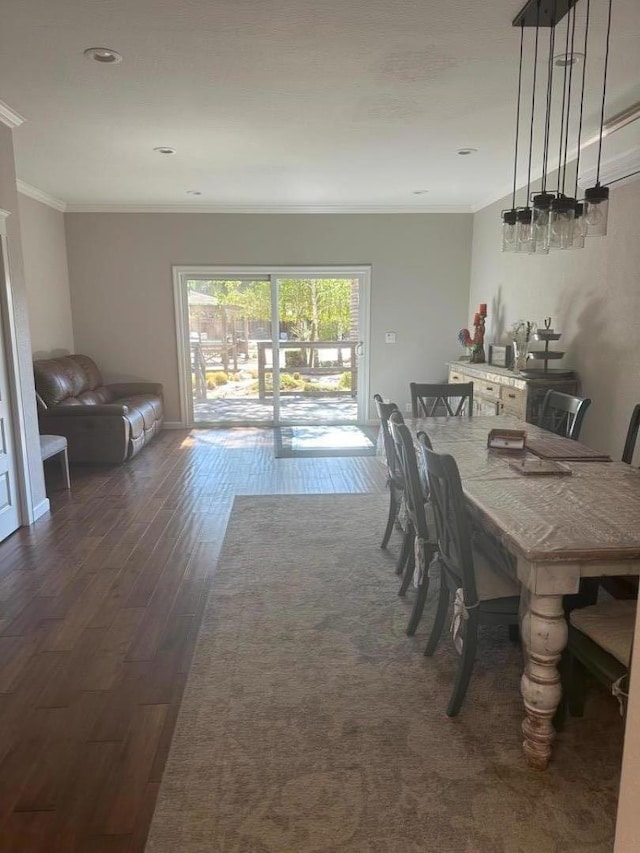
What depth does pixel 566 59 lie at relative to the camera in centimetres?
283

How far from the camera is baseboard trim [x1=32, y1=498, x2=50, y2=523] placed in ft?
13.4

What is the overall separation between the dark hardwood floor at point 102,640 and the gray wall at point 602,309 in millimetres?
1922

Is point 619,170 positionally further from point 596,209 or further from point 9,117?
point 9,117

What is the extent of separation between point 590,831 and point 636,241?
354 centimetres

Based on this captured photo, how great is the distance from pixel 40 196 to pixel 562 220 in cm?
549

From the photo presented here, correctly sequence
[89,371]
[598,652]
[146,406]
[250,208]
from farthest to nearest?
[250,208] < [89,371] < [146,406] < [598,652]

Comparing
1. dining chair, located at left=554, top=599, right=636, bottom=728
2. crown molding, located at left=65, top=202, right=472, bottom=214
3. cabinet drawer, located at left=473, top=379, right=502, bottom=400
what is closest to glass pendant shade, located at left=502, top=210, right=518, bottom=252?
dining chair, located at left=554, top=599, right=636, bottom=728

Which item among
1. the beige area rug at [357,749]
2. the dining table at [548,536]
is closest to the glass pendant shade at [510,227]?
the dining table at [548,536]

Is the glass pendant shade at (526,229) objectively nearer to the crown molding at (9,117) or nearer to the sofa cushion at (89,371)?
the crown molding at (9,117)

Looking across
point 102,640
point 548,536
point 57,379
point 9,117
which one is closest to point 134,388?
point 57,379

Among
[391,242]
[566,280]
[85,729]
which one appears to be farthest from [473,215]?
[85,729]

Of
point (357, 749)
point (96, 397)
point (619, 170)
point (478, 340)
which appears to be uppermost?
point (619, 170)

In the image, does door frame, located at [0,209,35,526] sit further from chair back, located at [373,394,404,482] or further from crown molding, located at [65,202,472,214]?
crown molding, located at [65,202,472,214]

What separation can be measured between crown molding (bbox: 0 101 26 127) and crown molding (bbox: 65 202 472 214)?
299 centimetres
